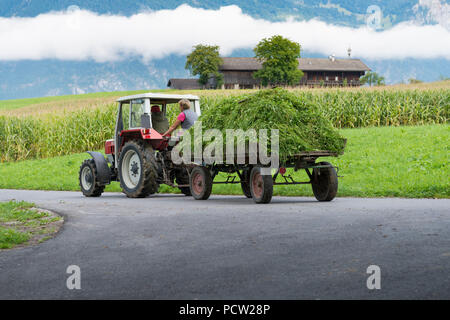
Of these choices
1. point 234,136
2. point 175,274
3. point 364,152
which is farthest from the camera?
point 364,152

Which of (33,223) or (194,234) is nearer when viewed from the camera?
(194,234)

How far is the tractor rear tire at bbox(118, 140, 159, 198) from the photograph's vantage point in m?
13.6

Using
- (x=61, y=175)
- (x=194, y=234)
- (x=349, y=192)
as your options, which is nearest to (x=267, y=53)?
(x=61, y=175)

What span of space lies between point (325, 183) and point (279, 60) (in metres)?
89.2

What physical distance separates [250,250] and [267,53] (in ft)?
316

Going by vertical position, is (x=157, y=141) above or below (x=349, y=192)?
above

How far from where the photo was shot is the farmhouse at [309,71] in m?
107

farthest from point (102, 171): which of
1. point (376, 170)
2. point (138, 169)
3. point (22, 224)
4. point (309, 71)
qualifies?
point (309, 71)

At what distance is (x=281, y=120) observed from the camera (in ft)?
35.9

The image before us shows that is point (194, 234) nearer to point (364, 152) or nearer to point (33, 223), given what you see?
point (33, 223)

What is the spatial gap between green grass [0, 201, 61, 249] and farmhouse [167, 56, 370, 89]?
95469 mm

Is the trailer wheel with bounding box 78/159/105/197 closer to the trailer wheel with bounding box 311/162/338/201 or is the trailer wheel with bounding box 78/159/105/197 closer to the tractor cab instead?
the tractor cab

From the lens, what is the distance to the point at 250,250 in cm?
636

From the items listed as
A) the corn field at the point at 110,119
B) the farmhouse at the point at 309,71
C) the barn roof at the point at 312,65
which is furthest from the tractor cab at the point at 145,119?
the barn roof at the point at 312,65
